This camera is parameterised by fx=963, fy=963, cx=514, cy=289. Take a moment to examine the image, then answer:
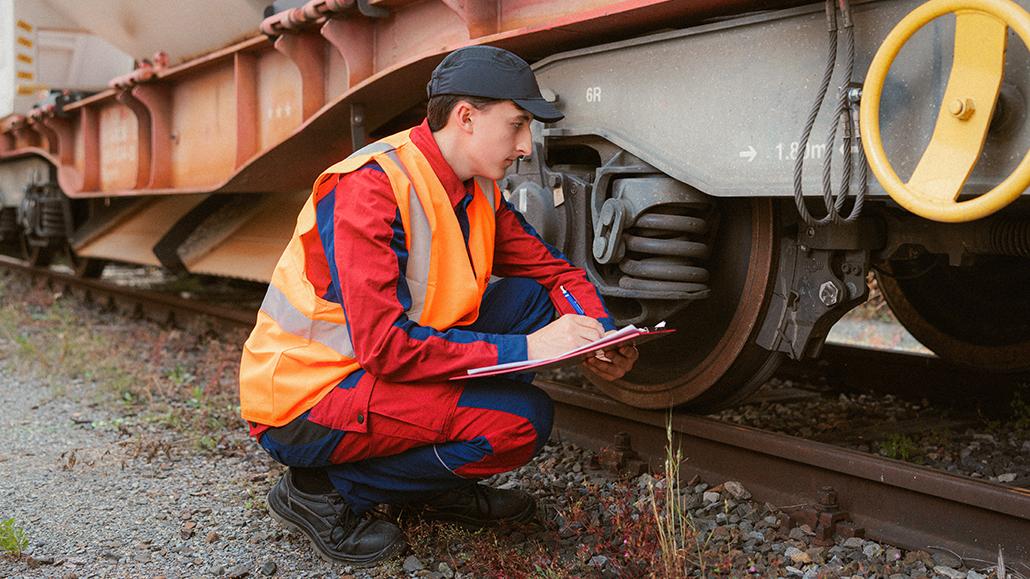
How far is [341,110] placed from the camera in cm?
479

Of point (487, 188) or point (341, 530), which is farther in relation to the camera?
point (487, 188)

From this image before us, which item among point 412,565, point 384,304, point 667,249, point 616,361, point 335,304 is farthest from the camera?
point 667,249

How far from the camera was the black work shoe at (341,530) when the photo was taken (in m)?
2.95

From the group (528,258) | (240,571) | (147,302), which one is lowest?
(240,571)

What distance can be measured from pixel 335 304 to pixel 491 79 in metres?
0.79

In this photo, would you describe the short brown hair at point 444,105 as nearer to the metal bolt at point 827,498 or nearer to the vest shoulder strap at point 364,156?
the vest shoulder strap at point 364,156

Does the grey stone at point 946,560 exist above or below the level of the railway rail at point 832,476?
below

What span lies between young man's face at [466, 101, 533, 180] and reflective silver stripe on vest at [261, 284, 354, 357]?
0.63m

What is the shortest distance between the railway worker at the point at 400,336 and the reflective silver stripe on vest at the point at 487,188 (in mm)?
75

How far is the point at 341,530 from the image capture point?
298 cm

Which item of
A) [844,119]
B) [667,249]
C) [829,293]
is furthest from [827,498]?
[844,119]

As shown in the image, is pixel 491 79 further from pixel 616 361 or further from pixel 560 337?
pixel 616 361

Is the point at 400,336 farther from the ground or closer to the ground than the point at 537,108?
closer to the ground

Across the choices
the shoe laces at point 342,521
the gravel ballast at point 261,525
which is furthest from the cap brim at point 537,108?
the shoe laces at point 342,521
